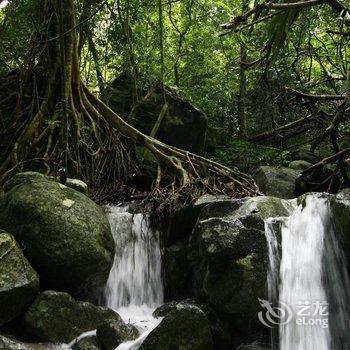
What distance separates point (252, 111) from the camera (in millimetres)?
13383

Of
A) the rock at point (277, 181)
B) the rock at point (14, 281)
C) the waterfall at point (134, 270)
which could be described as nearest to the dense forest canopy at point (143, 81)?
the rock at point (277, 181)

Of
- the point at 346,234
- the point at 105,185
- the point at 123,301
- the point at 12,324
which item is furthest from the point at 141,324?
the point at 105,185

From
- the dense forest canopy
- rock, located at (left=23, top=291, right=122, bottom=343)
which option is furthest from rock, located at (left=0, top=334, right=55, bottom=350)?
the dense forest canopy

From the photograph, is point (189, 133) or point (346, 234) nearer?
point (346, 234)

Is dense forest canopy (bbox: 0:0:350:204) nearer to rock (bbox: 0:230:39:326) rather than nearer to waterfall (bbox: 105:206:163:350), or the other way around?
waterfall (bbox: 105:206:163:350)

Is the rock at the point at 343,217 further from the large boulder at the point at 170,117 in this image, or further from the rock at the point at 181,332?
the large boulder at the point at 170,117

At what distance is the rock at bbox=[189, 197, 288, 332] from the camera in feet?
15.4

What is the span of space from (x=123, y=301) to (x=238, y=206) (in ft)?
6.67

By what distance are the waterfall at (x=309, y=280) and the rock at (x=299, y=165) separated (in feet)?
14.7

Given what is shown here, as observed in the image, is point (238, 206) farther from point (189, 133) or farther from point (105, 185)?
point (189, 133)

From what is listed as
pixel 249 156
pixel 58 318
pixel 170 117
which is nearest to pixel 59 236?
pixel 58 318

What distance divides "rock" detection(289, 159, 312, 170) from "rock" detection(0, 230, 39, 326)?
6.44 meters

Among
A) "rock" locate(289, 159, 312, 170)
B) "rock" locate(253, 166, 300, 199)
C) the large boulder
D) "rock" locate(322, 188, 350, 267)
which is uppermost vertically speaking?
the large boulder

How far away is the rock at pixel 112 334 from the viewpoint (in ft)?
15.1
